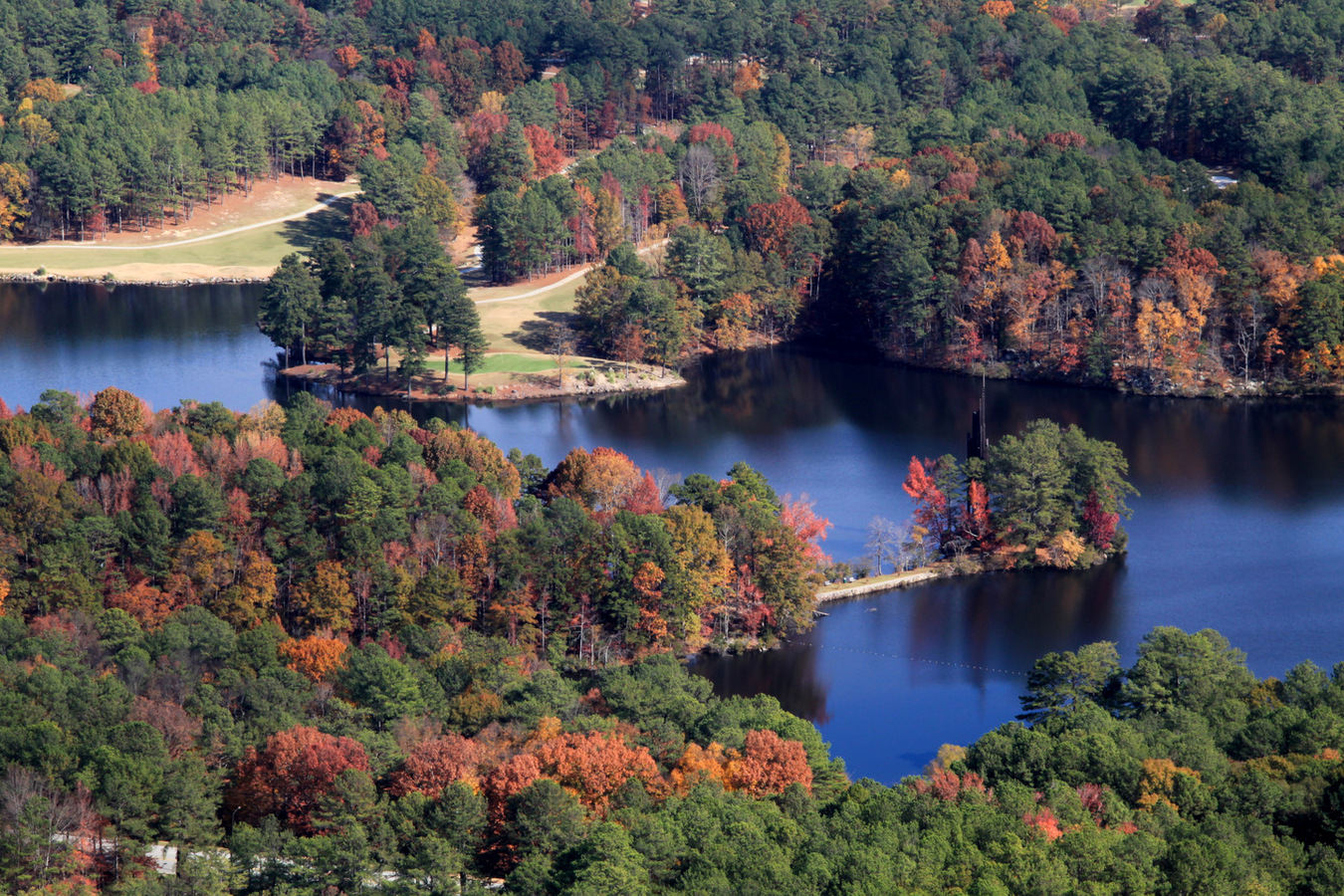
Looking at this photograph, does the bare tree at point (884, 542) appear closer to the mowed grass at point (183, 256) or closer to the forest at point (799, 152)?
the forest at point (799, 152)

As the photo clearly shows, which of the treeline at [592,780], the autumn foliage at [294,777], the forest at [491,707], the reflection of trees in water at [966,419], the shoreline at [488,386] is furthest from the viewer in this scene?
the shoreline at [488,386]

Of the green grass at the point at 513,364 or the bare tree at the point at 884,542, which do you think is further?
the green grass at the point at 513,364

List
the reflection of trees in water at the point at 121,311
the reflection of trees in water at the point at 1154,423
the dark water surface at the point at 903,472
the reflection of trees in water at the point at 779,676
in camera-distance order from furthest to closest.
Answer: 1. the reflection of trees in water at the point at 121,311
2. the reflection of trees in water at the point at 1154,423
3. the dark water surface at the point at 903,472
4. the reflection of trees in water at the point at 779,676

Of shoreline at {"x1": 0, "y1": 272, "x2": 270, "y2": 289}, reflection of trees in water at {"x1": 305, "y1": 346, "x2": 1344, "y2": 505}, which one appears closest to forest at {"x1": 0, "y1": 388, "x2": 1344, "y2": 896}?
reflection of trees in water at {"x1": 305, "y1": 346, "x2": 1344, "y2": 505}

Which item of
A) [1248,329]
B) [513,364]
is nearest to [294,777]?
[513,364]

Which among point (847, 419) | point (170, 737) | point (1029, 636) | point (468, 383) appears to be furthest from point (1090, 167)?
point (170, 737)

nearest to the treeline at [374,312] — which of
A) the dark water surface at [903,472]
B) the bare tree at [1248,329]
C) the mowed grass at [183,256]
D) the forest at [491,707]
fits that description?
the dark water surface at [903,472]
